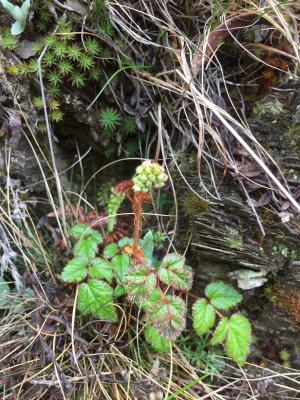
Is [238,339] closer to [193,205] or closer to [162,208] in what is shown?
[193,205]

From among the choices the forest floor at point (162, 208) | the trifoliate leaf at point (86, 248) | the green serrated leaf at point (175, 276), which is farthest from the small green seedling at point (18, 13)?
the green serrated leaf at point (175, 276)

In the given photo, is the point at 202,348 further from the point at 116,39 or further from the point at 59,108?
the point at 116,39

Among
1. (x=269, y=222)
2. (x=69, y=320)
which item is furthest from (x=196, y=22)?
(x=69, y=320)

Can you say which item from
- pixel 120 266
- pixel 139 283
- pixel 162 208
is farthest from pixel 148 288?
pixel 162 208

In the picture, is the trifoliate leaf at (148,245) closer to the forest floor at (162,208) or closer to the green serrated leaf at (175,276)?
the forest floor at (162,208)

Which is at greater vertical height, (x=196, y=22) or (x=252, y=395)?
(x=196, y=22)
